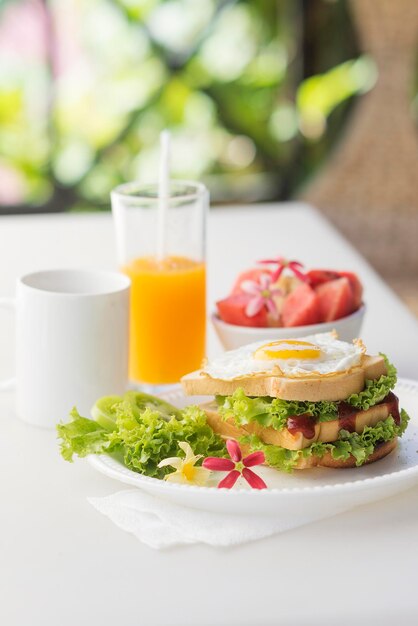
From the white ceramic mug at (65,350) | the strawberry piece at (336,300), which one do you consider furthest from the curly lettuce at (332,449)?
the strawberry piece at (336,300)

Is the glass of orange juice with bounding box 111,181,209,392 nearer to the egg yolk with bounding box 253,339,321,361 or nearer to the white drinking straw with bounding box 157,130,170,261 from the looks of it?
the white drinking straw with bounding box 157,130,170,261

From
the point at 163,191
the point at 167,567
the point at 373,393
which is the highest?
the point at 163,191

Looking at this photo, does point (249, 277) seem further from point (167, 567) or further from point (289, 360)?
point (167, 567)

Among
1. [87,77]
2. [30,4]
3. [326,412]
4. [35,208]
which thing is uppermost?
[30,4]

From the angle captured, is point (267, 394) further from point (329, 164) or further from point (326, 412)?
point (329, 164)

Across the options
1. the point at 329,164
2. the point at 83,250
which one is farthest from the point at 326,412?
the point at 329,164

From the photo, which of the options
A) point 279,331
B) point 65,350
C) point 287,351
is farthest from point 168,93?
point 287,351

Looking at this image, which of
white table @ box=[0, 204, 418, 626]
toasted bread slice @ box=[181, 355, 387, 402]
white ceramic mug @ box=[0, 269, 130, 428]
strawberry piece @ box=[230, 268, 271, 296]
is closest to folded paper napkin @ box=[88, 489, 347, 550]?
white table @ box=[0, 204, 418, 626]
